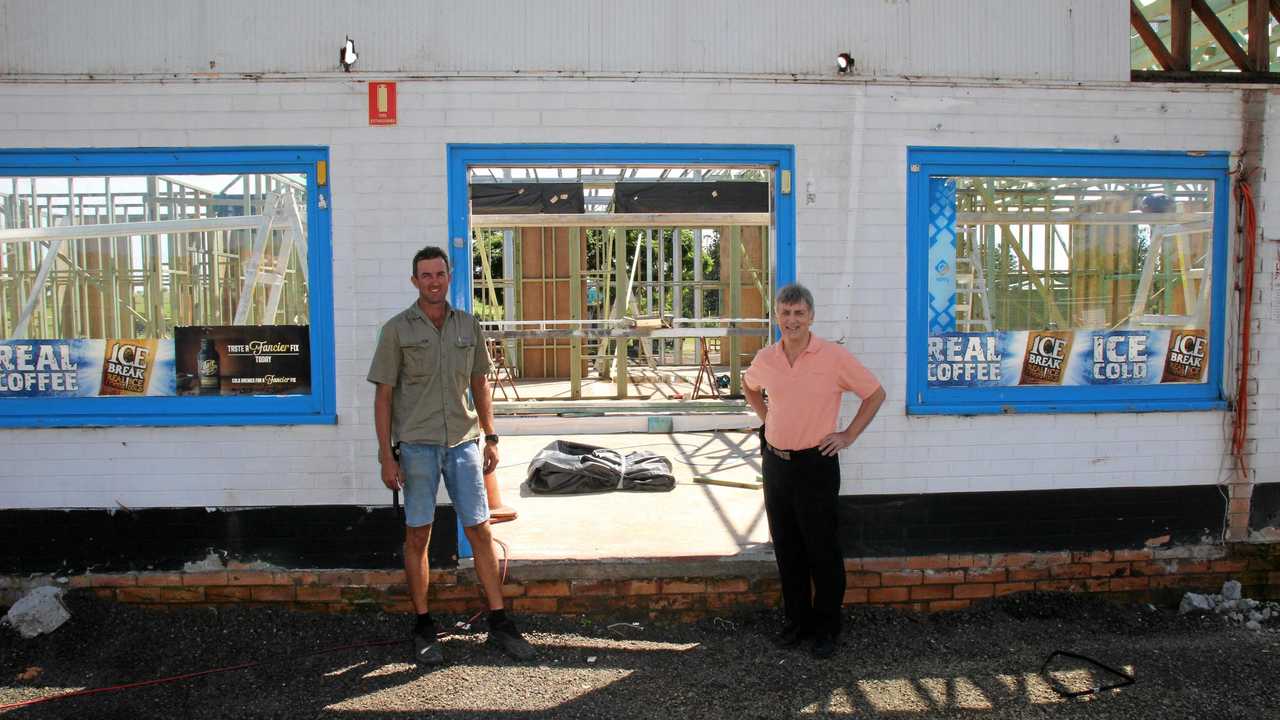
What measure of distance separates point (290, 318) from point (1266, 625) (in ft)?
18.0

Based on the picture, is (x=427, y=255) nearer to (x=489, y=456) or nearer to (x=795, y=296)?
(x=489, y=456)

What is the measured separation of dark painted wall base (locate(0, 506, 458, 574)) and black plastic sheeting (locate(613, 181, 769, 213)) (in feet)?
22.5

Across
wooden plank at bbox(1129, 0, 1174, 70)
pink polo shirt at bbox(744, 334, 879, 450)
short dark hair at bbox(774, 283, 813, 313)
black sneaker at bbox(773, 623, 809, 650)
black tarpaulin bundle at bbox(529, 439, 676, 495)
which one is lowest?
black sneaker at bbox(773, 623, 809, 650)

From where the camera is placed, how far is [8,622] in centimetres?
455

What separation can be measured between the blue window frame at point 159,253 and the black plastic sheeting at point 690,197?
654 centimetres

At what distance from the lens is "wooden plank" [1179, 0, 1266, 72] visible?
16.9 feet

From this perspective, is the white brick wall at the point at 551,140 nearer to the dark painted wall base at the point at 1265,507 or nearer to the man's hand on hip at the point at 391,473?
the man's hand on hip at the point at 391,473

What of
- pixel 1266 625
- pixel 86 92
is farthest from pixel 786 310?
pixel 86 92

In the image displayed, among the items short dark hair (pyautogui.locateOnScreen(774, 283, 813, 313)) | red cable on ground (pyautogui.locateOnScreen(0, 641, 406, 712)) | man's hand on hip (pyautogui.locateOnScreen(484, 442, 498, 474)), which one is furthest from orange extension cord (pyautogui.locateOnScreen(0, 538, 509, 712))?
short dark hair (pyautogui.locateOnScreen(774, 283, 813, 313))

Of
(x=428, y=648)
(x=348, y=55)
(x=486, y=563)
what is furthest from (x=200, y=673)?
(x=348, y=55)

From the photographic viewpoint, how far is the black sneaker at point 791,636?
4445mm

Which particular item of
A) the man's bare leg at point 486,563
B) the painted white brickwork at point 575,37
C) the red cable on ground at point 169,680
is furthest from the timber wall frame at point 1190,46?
the red cable on ground at point 169,680

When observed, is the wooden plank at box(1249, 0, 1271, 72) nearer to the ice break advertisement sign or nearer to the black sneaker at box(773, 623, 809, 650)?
the ice break advertisement sign

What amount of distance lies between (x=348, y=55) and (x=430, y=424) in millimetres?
1973
